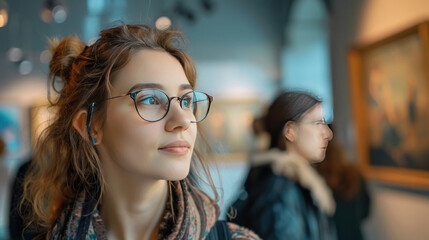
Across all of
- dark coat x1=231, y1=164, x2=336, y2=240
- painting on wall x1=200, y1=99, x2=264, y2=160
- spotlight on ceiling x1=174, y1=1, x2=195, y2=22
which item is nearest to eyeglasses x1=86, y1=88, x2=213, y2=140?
dark coat x1=231, y1=164, x2=336, y2=240

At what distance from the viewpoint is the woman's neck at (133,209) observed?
2.57 feet

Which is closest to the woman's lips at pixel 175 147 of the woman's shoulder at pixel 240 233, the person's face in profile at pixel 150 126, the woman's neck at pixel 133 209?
the person's face in profile at pixel 150 126

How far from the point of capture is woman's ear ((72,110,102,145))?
77cm

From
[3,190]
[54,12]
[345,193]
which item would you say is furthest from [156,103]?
[3,190]

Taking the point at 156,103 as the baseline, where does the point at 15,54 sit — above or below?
above

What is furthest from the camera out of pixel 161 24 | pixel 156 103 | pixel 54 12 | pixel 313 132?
pixel 54 12

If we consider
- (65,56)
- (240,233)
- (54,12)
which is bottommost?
(240,233)

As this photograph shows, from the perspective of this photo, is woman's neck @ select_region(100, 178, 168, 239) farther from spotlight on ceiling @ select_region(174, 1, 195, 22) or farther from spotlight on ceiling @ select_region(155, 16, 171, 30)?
spotlight on ceiling @ select_region(174, 1, 195, 22)

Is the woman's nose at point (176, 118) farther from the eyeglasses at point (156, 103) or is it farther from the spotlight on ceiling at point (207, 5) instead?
the spotlight on ceiling at point (207, 5)

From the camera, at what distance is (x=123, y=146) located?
2.34ft

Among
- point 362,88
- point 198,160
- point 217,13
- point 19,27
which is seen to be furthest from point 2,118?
point 198,160

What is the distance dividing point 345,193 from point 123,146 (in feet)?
2.02

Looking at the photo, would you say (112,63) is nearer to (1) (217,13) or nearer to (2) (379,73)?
(2) (379,73)

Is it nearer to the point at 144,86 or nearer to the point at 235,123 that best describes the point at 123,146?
the point at 144,86
